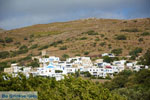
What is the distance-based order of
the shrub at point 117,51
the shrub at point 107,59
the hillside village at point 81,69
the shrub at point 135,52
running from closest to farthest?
the hillside village at point 81,69 < the shrub at point 107,59 < the shrub at point 135,52 < the shrub at point 117,51

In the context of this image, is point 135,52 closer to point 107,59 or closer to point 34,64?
point 107,59

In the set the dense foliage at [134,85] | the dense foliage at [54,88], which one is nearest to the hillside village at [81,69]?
the dense foliage at [134,85]

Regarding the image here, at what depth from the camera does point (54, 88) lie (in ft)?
42.2

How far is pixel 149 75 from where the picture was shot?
31.2 metres

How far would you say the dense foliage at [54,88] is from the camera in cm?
1084

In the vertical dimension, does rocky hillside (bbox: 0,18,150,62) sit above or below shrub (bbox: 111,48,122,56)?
above

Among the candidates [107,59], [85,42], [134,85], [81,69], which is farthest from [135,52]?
[134,85]

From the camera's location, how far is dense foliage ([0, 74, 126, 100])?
10844 mm

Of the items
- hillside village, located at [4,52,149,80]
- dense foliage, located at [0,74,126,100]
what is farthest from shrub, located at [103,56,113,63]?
dense foliage, located at [0,74,126,100]

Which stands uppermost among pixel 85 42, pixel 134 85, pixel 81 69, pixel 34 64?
pixel 85 42

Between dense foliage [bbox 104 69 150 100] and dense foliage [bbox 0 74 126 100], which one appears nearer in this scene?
dense foliage [bbox 0 74 126 100]

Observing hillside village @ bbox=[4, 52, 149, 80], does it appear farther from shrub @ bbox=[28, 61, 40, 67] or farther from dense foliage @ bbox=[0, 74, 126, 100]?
dense foliage @ bbox=[0, 74, 126, 100]

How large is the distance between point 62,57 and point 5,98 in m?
51.9

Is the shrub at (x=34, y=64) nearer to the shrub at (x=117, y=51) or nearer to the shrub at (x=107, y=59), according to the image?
the shrub at (x=107, y=59)
